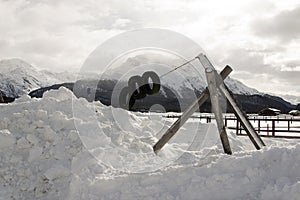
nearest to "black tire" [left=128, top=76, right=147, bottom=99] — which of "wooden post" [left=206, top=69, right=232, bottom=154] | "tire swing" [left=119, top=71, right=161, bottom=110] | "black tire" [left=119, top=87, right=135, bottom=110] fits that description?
"tire swing" [left=119, top=71, right=161, bottom=110]

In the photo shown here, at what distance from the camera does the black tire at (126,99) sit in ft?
33.2

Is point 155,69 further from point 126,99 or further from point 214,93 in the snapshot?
point 214,93

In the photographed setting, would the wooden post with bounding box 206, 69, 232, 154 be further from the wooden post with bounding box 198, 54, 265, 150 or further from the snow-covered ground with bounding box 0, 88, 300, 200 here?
the snow-covered ground with bounding box 0, 88, 300, 200

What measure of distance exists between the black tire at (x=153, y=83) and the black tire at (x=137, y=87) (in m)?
0.09

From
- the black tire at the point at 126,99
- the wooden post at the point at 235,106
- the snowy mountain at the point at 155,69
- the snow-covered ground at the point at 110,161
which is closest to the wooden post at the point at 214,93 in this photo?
the wooden post at the point at 235,106

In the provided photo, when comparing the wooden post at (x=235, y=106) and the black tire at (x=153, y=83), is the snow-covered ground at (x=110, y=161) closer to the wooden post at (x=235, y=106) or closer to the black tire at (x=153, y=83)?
the wooden post at (x=235, y=106)

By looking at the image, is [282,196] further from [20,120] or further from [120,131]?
[20,120]

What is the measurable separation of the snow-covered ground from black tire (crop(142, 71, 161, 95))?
134 cm

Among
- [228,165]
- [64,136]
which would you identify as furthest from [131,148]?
[228,165]

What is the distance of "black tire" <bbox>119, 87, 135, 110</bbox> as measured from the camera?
1011 cm

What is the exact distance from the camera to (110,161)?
8.78 m

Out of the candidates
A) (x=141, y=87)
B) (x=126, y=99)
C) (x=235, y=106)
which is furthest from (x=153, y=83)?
(x=235, y=106)

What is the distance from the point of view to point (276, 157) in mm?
7137

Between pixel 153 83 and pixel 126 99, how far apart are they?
1001 mm
